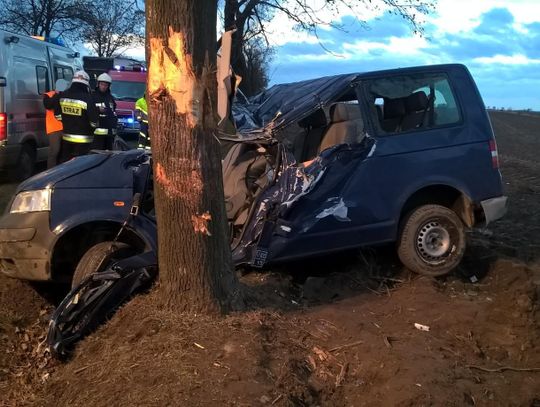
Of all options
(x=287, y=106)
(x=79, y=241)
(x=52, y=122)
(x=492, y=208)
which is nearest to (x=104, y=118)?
(x=52, y=122)

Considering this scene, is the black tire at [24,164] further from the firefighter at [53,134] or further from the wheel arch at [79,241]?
the wheel arch at [79,241]

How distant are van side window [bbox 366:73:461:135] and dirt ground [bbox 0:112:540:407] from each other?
1.49m

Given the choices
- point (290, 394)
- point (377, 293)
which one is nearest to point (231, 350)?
point (290, 394)

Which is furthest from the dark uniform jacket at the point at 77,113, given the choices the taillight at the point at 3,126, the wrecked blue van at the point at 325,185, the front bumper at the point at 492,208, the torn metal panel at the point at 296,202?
the front bumper at the point at 492,208

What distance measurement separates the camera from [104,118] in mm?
10352

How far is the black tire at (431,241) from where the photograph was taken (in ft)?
19.4

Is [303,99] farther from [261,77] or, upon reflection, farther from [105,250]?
[261,77]

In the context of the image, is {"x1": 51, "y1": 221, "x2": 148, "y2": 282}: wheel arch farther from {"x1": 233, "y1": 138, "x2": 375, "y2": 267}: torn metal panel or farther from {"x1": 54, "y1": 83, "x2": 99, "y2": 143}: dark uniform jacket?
{"x1": 54, "y1": 83, "x2": 99, "y2": 143}: dark uniform jacket

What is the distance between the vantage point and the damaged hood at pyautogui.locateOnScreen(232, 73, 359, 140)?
18.0 ft

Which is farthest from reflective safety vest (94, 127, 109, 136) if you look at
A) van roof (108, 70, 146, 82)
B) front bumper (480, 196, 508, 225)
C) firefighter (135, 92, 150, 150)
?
van roof (108, 70, 146, 82)

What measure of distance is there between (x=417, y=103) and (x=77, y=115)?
6038 millimetres

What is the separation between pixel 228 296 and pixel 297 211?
4.59ft

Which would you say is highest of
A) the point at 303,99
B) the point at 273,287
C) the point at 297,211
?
the point at 303,99

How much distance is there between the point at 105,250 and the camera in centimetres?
514
